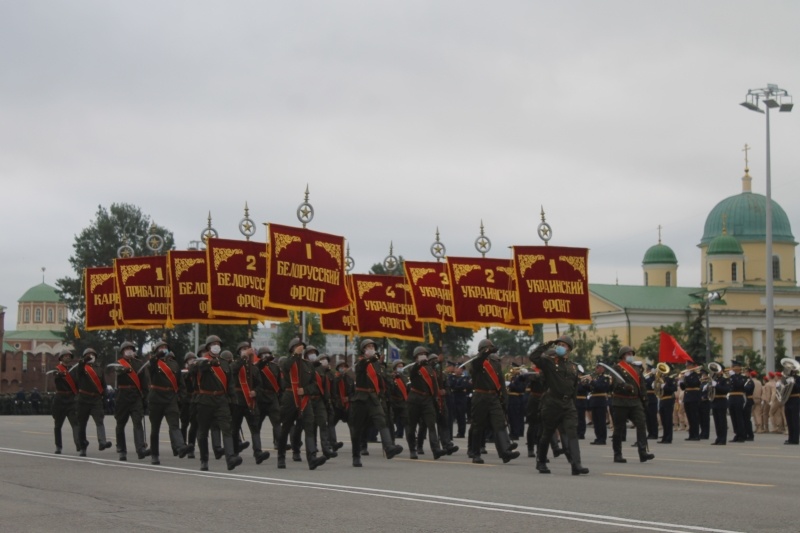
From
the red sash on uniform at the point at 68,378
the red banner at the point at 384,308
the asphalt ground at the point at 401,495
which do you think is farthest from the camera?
the red banner at the point at 384,308

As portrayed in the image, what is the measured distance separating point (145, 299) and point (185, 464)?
1368 centimetres

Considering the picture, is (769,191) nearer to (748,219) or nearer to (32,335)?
(748,219)

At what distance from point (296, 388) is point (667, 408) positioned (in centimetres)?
1202

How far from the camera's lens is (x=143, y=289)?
33156mm

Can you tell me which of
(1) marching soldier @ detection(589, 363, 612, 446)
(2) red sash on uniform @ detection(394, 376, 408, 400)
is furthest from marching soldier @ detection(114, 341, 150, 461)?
(1) marching soldier @ detection(589, 363, 612, 446)

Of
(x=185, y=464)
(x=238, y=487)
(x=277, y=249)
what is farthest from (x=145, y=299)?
(x=238, y=487)

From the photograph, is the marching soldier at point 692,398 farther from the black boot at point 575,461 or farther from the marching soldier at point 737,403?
the black boot at point 575,461

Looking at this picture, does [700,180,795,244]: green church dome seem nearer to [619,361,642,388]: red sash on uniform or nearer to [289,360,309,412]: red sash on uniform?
[619,361,642,388]: red sash on uniform

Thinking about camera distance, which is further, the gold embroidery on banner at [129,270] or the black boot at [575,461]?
the gold embroidery on banner at [129,270]

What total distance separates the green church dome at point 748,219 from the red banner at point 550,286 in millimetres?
90809

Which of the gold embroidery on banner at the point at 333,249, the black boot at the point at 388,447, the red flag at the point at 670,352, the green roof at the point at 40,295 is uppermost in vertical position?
the green roof at the point at 40,295

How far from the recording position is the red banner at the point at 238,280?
90.7ft

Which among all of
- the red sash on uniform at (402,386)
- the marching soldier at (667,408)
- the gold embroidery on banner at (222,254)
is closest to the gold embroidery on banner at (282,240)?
the gold embroidery on banner at (222,254)

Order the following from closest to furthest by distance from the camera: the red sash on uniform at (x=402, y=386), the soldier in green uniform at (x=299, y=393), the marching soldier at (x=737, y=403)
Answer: the soldier in green uniform at (x=299, y=393), the red sash on uniform at (x=402, y=386), the marching soldier at (x=737, y=403)
